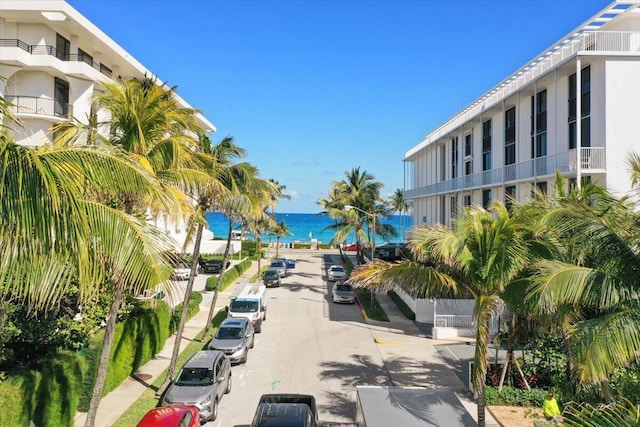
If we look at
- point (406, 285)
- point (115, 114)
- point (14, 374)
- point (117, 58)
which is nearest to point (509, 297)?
point (406, 285)

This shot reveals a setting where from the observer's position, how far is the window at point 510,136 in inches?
1147

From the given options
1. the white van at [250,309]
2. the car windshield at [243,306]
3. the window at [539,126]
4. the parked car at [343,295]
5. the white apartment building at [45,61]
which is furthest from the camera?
the parked car at [343,295]

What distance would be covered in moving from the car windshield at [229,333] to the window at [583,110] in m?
17.0

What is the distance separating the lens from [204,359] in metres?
15.9

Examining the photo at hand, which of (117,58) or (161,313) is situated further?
(117,58)

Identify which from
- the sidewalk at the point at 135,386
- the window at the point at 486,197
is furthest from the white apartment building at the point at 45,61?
the window at the point at 486,197

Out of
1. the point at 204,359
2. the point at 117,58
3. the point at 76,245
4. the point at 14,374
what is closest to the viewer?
the point at 76,245

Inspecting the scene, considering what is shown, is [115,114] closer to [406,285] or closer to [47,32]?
[406,285]

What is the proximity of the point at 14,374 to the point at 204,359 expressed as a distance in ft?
18.7

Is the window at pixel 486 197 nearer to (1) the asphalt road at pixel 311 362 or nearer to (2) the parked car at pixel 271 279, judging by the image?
(1) the asphalt road at pixel 311 362

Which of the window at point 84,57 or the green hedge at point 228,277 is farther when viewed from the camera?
the green hedge at point 228,277

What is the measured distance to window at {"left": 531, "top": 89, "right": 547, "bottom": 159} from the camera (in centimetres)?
2568

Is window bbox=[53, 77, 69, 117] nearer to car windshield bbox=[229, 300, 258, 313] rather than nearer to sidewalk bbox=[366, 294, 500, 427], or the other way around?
car windshield bbox=[229, 300, 258, 313]

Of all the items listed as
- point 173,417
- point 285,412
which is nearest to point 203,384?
point 173,417
